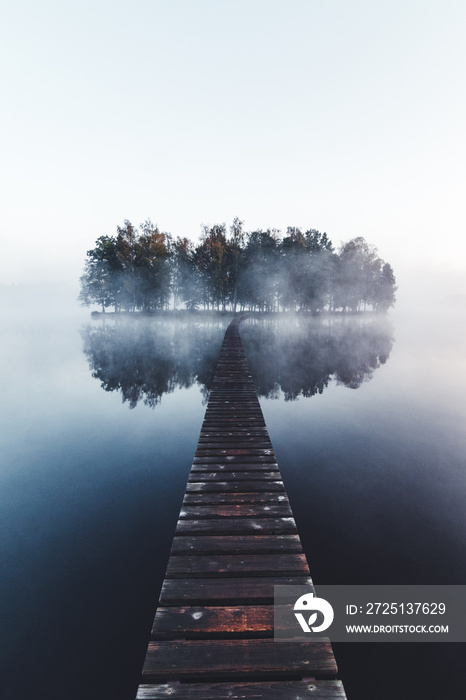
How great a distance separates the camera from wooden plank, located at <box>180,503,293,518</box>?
456cm

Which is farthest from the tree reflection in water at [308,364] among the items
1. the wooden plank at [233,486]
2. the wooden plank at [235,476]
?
the wooden plank at [233,486]

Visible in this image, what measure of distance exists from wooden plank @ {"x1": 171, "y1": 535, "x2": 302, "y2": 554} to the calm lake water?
6.06ft

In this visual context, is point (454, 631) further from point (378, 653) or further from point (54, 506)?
point (54, 506)

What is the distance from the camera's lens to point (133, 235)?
67.4 meters

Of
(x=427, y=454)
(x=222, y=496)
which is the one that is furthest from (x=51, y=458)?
(x=427, y=454)

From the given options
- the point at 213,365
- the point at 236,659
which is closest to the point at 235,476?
the point at 236,659

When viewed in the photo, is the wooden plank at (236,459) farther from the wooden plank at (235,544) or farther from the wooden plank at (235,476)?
the wooden plank at (235,544)

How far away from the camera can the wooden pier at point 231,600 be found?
8.00 feet

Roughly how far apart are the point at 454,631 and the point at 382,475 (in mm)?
4826

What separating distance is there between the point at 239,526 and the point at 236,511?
330 millimetres

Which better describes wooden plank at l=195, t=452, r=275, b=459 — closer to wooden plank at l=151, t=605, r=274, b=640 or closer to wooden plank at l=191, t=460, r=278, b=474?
wooden plank at l=191, t=460, r=278, b=474
